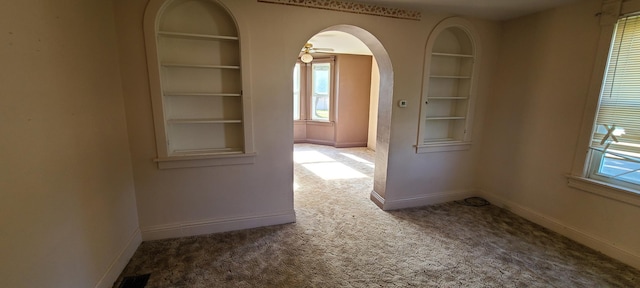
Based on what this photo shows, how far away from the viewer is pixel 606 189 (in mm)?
2350

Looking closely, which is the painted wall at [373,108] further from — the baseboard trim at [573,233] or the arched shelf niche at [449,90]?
the baseboard trim at [573,233]

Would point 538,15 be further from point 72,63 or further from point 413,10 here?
point 72,63

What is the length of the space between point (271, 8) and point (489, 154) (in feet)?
10.3

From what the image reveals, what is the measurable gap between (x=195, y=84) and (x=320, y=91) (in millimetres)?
4997

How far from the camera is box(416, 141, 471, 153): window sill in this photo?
3191 mm

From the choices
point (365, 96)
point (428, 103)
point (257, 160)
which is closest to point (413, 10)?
point (428, 103)

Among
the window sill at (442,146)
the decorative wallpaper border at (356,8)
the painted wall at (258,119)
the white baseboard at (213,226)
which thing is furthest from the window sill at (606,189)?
the white baseboard at (213,226)

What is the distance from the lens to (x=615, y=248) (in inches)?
90.7

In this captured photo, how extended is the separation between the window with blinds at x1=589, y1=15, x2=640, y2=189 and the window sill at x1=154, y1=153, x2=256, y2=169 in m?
3.22

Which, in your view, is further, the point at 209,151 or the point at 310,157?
the point at 310,157

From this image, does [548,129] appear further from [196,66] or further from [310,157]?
[310,157]

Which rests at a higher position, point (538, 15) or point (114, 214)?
point (538, 15)

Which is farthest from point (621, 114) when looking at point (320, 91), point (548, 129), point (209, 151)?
point (320, 91)

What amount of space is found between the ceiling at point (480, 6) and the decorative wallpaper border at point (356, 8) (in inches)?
2.1
